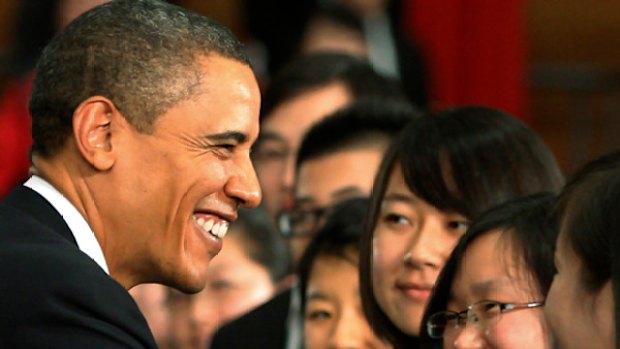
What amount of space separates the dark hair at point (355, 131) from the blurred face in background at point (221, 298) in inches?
22.9

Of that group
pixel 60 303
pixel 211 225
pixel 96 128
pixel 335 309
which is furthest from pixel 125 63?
pixel 335 309

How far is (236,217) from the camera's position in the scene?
9.78 ft

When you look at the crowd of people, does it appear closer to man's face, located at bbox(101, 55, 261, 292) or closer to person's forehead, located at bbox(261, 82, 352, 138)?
man's face, located at bbox(101, 55, 261, 292)

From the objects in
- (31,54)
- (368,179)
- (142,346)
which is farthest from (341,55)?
(142,346)

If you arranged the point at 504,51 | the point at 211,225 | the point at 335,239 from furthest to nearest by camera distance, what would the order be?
the point at 504,51 → the point at 335,239 → the point at 211,225

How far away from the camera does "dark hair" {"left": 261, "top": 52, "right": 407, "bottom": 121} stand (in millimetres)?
4953

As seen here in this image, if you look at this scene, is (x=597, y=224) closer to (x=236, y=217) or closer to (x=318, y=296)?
(x=236, y=217)

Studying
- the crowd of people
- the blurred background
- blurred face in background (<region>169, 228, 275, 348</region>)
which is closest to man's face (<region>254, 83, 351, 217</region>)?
blurred face in background (<region>169, 228, 275, 348</region>)

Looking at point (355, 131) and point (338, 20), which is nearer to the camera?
point (355, 131)

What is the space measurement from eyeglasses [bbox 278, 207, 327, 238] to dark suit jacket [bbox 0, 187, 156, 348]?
158cm

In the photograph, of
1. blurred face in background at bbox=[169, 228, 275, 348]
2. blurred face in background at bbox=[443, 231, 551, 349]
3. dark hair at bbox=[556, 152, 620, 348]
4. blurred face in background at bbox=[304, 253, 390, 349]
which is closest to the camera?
dark hair at bbox=[556, 152, 620, 348]

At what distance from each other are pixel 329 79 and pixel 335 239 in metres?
1.28

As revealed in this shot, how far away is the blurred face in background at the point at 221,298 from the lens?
191 inches

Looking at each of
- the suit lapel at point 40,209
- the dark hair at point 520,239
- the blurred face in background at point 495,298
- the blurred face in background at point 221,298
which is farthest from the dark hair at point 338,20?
the suit lapel at point 40,209
